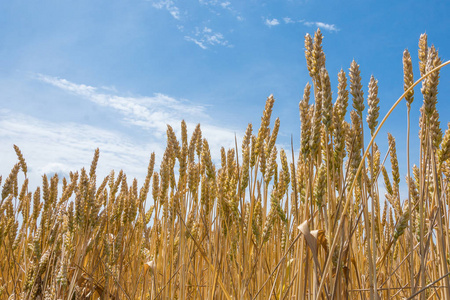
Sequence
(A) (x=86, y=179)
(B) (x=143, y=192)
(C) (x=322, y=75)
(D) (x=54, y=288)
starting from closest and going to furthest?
1. (C) (x=322, y=75)
2. (D) (x=54, y=288)
3. (A) (x=86, y=179)
4. (B) (x=143, y=192)

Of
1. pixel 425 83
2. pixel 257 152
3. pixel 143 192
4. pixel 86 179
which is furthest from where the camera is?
pixel 143 192

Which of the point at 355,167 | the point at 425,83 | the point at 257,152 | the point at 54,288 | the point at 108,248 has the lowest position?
the point at 54,288

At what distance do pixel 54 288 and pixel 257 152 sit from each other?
3.15ft

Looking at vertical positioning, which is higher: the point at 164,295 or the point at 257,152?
the point at 257,152

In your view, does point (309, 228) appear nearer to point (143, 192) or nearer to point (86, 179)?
point (86, 179)

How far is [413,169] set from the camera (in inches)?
50.4

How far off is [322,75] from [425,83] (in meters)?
0.33

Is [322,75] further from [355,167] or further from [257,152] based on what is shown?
[257,152]

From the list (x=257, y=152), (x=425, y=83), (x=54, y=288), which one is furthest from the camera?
(x=54, y=288)

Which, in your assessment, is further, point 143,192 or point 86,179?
point 143,192

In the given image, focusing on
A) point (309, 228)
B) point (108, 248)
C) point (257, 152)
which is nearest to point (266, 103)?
point (257, 152)

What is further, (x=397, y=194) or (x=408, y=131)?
(x=397, y=194)

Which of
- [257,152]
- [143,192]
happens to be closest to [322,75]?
[257,152]

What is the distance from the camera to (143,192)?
83.7 inches
